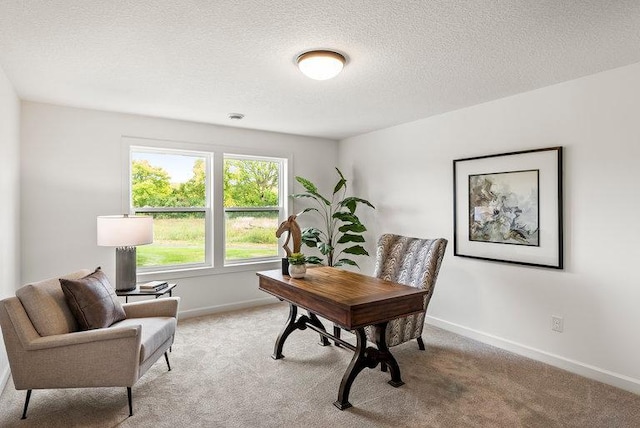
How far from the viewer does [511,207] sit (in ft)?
10.9

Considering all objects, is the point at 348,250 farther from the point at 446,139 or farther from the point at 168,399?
the point at 168,399

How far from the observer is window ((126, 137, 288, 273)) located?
4242 millimetres

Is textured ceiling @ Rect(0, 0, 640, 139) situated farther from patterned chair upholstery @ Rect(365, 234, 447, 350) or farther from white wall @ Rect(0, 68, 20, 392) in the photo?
patterned chair upholstery @ Rect(365, 234, 447, 350)

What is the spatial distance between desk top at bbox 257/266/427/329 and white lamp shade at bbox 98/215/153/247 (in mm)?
1236

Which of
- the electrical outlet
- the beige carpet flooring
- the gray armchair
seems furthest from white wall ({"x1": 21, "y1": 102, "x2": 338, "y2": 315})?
the electrical outlet

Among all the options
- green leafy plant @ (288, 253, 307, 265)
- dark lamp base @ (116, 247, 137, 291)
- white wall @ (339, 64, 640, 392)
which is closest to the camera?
white wall @ (339, 64, 640, 392)

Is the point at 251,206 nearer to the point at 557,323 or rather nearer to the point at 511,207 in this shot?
the point at 511,207

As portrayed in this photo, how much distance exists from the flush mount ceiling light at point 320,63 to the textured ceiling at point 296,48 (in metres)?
0.06

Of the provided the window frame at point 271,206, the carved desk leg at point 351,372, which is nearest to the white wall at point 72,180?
the window frame at point 271,206

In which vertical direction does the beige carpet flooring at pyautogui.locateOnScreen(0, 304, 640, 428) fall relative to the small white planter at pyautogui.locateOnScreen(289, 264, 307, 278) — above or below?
below

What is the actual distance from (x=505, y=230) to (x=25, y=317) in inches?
147

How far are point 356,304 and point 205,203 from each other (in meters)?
2.98

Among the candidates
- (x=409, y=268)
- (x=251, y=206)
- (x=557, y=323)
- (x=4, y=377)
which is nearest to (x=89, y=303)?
(x=4, y=377)

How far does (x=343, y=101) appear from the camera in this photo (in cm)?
354
